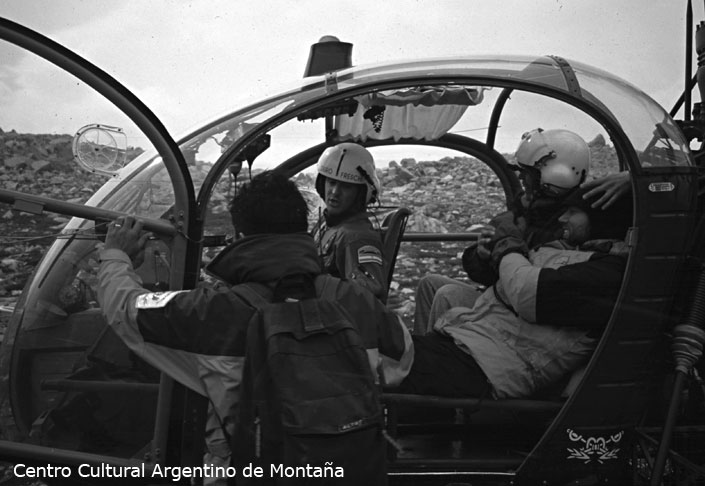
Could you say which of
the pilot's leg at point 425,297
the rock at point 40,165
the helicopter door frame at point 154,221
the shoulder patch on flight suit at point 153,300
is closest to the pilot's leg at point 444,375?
the pilot's leg at point 425,297

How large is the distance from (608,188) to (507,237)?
0.46 m

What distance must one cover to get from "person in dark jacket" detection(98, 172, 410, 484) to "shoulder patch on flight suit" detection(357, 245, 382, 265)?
0.53m

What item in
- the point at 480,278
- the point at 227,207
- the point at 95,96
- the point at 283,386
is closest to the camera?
the point at 283,386

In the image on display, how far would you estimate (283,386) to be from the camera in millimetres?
2160

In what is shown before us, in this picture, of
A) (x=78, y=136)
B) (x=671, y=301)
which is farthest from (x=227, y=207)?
(x=671, y=301)

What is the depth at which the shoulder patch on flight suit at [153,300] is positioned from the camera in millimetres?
2316

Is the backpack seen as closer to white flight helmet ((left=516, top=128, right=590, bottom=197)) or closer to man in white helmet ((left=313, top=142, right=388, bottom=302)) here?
man in white helmet ((left=313, top=142, right=388, bottom=302))

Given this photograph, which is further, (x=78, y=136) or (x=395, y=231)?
(x=395, y=231)

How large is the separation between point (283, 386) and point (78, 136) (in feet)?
3.82

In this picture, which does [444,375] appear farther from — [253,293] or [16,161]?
[16,161]

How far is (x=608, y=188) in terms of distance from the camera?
2961 millimetres

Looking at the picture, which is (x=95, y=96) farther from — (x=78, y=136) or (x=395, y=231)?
(x=395, y=231)

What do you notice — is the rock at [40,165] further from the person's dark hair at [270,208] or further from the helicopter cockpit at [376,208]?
the person's dark hair at [270,208]

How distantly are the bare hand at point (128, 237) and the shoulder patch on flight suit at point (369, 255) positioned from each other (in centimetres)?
90
